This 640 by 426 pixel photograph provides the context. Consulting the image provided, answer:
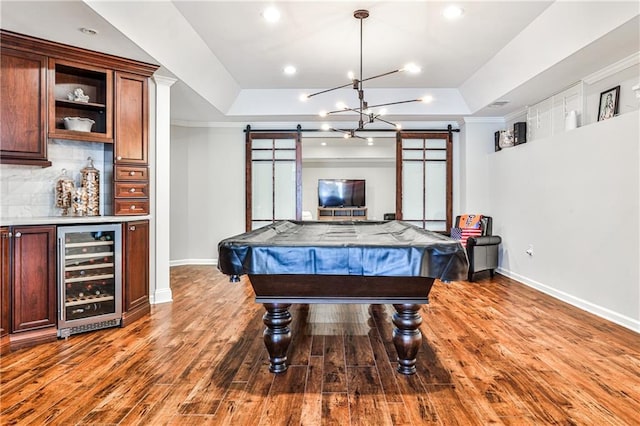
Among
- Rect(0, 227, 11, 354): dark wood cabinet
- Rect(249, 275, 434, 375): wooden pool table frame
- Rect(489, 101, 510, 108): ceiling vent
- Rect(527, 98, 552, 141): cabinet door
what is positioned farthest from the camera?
Rect(489, 101, 510, 108): ceiling vent

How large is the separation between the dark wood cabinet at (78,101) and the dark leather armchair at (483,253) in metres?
4.57

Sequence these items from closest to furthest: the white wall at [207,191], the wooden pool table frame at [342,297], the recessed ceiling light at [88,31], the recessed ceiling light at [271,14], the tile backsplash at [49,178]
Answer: the wooden pool table frame at [342,297], the recessed ceiling light at [88,31], the tile backsplash at [49,178], the recessed ceiling light at [271,14], the white wall at [207,191]

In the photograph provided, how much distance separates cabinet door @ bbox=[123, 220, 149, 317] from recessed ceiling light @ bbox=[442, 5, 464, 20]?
A: 3.47m

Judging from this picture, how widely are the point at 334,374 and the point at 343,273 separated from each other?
2.50 ft

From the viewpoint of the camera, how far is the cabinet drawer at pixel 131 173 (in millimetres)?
3615

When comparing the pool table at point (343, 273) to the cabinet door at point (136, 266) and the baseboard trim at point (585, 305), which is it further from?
the baseboard trim at point (585, 305)

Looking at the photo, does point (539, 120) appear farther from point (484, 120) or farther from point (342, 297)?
point (342, 297)

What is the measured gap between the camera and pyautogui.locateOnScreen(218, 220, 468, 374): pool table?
6.82 feet

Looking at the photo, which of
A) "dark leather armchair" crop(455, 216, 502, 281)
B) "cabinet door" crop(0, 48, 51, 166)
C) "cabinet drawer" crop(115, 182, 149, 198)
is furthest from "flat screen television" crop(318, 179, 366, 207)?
"cabinet door" crop(0, 48, 51, 166)

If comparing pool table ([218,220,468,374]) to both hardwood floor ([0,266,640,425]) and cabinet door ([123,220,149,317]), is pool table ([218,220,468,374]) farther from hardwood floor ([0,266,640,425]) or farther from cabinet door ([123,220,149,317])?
cabinet door ([123,220,149,317])

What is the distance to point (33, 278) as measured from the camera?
9.69 ft

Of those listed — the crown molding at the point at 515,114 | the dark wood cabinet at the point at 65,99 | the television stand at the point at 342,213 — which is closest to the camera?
the dark wood cabinet at the point at 65,99

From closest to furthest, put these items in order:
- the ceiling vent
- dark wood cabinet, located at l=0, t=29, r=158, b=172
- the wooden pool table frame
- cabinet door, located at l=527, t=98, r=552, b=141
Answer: the wooden pool table frame
dark wood cabinet, located at l=0, t=29, r=158, b=172
cabinet door, located at l=527, t=98, r=552, b=141
the ceiling vent

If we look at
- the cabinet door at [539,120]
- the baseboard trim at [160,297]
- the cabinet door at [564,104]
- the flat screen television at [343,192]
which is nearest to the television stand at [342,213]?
the flat screen television at [343,192]
